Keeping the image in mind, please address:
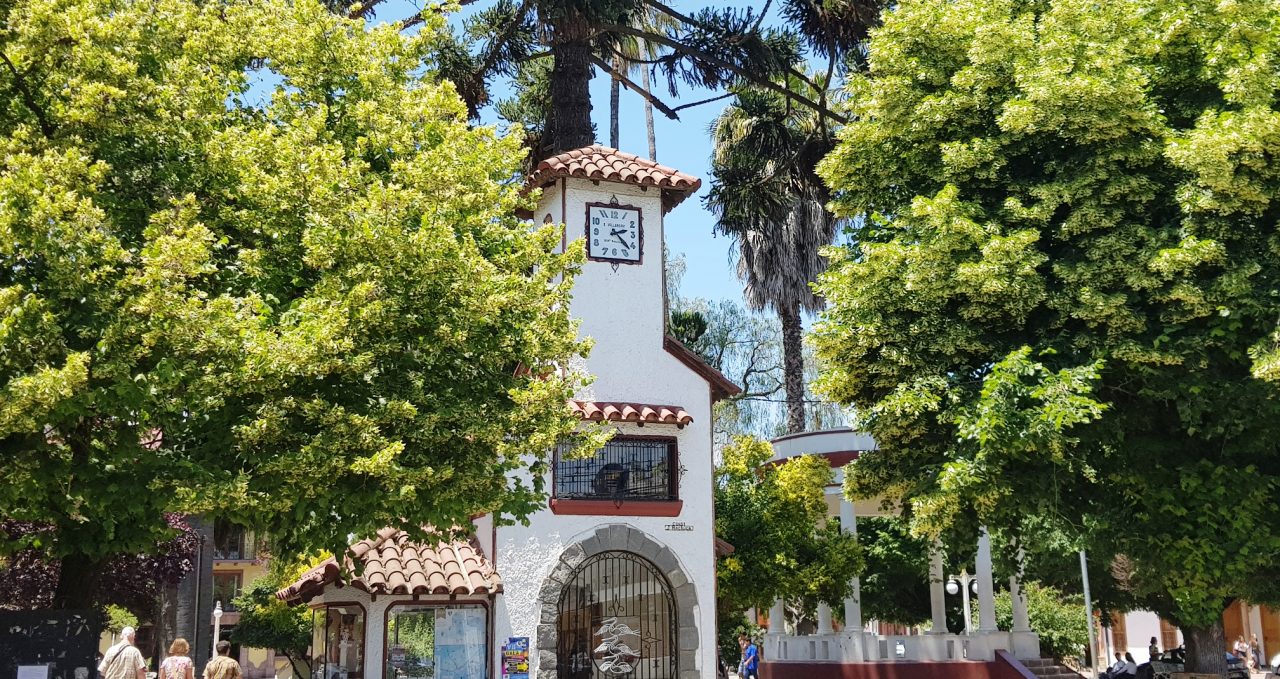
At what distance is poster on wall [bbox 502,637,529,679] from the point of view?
1509 centimetres

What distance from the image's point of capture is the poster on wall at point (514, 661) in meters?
15.1

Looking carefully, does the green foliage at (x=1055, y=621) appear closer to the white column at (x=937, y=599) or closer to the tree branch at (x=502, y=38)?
the white column at (x=937, y=599)

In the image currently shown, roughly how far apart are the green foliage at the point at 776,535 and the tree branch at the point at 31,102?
12.4 m

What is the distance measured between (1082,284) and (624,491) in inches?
265

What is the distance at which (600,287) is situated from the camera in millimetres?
16766

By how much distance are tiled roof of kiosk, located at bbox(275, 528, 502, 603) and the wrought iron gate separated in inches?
48.8

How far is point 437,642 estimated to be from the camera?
50.3 feet

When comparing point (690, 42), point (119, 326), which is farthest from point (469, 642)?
point (690, 42)

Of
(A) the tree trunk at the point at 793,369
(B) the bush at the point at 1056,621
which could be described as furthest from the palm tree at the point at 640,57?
(B) the bush at the point at 1056,621

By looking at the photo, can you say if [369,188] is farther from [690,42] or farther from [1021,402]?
[690,42]

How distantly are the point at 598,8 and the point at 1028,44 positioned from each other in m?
8.69

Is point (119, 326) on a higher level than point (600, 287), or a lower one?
lower

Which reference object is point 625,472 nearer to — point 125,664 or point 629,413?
point 629,413

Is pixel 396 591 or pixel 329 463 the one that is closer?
pixel 329 463
